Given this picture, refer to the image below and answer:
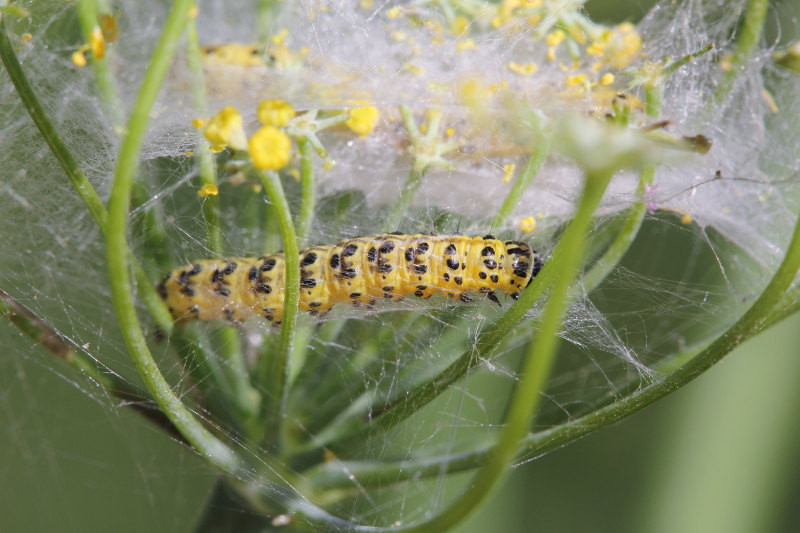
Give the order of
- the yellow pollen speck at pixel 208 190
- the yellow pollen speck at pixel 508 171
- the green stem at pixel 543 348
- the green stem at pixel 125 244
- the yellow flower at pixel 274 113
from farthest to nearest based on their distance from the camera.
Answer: the yellow pollen speck at pixel 508 171, the yellow pollen speck at pixel 208 190, the yellow flower at pixel 274 113, the green stem at pixel 125 244, the green stem at pixel 543 348

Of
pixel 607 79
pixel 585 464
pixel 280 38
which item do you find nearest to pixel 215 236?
pixel 280 38

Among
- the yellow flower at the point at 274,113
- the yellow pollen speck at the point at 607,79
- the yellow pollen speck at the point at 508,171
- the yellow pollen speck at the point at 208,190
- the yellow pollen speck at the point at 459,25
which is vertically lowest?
the yellow pollen speck at the point at 508,171

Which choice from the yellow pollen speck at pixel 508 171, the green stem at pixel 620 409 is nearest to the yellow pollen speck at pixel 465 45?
the yellow pollen speck at pixel 508 171

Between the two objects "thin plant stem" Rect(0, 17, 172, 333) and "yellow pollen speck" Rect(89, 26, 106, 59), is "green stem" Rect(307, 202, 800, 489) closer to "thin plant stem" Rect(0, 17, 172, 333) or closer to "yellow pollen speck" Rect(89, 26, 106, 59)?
"thin plant stem" Rect(0, 17, 172, 333)

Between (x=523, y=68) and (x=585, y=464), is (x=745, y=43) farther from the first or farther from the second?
(x=585, y=464)

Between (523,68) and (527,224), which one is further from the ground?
(523,68)

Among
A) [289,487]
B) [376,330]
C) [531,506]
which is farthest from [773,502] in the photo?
[289,487]

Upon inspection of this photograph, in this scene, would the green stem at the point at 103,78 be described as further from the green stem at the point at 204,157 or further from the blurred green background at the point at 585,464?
the blurred green background at the point at 585,464
